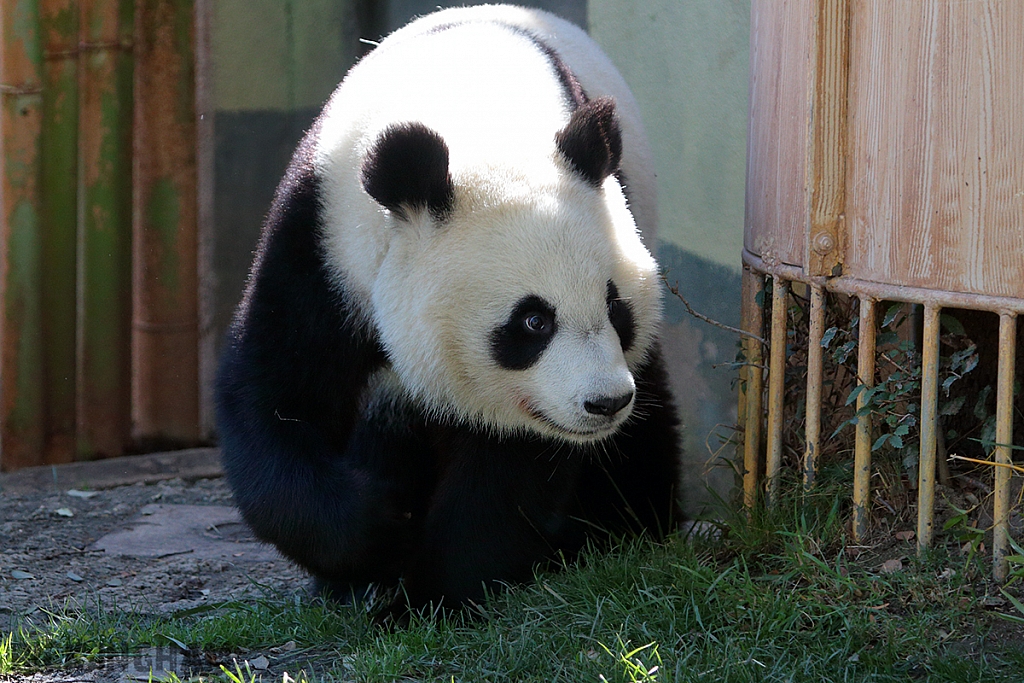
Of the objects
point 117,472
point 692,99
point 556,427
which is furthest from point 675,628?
point 117,472

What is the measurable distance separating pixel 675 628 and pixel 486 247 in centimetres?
119

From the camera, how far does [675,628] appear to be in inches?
128

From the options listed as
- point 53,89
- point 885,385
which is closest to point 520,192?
point 885,385

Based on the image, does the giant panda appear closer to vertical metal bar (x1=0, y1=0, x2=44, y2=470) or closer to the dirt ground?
the dirt ground

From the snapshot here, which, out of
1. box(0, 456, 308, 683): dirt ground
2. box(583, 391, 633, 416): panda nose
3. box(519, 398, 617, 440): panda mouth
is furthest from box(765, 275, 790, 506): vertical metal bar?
box(0, 456, 308, 683): dirt ground

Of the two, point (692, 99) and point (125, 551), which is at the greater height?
point (692, 99)

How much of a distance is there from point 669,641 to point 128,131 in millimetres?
4067

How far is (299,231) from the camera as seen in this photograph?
351 centimetres

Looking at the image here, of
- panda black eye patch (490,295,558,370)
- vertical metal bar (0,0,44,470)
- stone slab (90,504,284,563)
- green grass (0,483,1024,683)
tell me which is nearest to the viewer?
green grass (0,483,1024,683)

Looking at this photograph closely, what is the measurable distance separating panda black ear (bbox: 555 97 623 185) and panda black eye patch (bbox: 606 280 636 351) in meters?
0.35

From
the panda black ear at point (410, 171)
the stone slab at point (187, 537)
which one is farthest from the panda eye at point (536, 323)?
the stone slab at point (187, 537)

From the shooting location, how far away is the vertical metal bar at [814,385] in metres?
3.53

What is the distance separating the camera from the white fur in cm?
318

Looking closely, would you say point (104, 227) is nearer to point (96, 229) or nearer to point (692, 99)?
point (96, 229)
